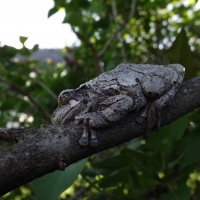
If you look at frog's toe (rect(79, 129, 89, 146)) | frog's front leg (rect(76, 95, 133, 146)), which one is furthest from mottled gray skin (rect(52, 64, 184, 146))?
frog's toe (rect(79, 129, 89, 146))

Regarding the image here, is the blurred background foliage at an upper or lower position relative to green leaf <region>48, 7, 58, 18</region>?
lower

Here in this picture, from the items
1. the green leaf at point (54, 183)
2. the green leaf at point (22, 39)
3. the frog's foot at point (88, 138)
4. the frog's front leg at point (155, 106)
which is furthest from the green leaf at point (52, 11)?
the frog's foot at point (88, 138)

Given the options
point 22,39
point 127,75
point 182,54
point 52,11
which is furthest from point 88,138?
point 22,39

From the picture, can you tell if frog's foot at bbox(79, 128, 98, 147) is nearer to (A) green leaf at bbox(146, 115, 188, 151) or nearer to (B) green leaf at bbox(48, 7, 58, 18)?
(A) green leaf at bbox(146, 115, 188, 151)

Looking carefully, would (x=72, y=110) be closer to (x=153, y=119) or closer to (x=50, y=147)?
(x=153, y=119)

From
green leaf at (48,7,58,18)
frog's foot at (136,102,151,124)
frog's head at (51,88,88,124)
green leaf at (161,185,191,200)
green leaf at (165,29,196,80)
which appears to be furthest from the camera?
green leaf at (48,7,58,18)

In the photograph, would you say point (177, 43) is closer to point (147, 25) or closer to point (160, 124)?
point (160, 124)

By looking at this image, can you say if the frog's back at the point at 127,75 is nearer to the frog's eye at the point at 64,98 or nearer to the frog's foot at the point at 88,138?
the frog's eye at the point at 64,98

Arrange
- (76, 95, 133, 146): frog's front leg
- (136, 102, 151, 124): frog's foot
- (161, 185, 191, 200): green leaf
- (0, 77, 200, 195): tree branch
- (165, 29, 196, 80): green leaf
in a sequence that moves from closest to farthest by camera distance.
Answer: (0, 77, 200, 195): tree branch
(76, 95, 133, 146): frog's front leg
(136, 102, 151, 124): frog's foot
(161, 185, 191, 200): green leaf
(165, 29, 196, 80): green leaf
